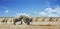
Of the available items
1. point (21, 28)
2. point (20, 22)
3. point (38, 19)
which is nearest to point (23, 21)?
point (20, 22)

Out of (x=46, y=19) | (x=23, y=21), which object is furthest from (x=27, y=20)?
(x=46, y=19)

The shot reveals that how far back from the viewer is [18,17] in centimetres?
1241

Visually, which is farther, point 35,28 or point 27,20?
point 27,20

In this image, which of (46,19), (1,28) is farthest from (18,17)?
(46,19)

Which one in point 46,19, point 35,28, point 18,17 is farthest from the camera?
point 46,19

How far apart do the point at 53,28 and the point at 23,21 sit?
2.82m

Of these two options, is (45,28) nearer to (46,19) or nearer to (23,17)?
(23,17)

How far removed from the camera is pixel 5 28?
10.1m

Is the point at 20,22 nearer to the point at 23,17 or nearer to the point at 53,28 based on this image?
the point at 23,17

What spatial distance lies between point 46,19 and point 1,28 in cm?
606

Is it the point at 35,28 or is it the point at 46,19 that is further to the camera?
the point at 46,19

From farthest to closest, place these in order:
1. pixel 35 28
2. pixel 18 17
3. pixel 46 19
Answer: pixel 46 19
pixel 18 17
pixel 35 28

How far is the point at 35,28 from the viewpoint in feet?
32.7

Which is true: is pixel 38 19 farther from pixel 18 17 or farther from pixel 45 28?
pixel 45 28
